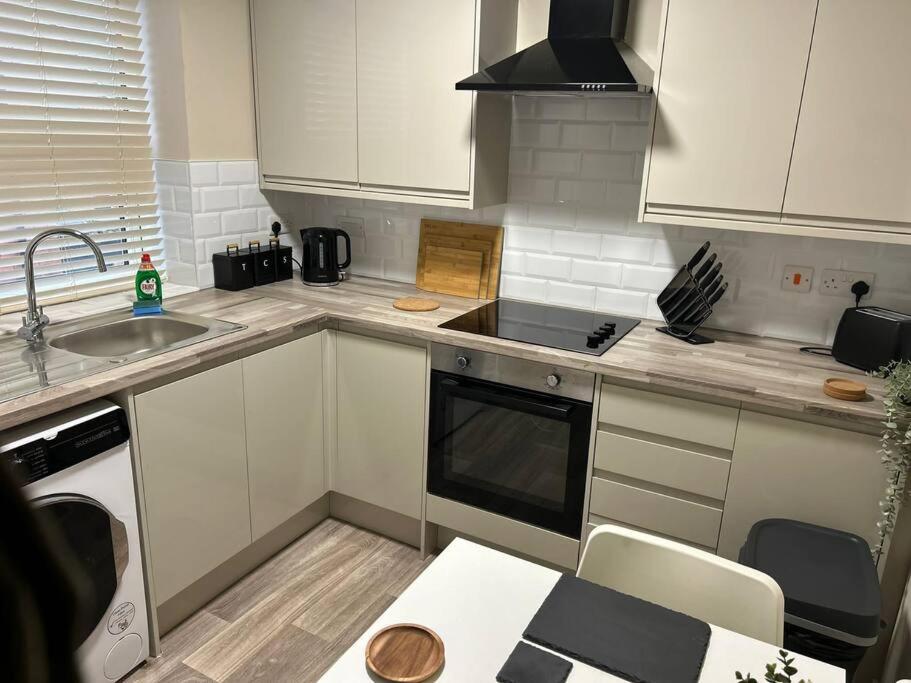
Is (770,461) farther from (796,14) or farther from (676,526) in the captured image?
(796,14)

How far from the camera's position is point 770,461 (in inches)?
77.2

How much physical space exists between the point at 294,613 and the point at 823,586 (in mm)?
1651

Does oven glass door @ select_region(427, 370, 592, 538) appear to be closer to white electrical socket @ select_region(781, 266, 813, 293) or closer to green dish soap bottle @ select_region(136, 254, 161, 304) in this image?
white electrical socket @ select_region(781, 266, 813, 293)

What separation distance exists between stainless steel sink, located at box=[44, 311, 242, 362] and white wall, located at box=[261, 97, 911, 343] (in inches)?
41.6

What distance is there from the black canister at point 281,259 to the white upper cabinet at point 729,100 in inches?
65.3

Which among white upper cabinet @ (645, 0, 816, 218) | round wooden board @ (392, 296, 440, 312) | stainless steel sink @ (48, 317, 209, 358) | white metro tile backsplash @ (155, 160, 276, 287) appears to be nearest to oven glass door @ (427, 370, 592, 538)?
round wooden board @ (392, 296, 440, 312)

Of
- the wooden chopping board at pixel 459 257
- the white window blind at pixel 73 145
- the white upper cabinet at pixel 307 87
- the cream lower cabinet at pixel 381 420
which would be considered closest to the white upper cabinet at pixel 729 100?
the wooden chopping board at pixel 459 257

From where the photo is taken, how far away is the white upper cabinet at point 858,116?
183 cm

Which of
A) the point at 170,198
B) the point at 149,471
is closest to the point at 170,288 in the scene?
the point at 170,198

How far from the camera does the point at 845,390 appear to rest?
6.14 ft

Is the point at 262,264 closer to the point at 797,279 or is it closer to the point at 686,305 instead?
the point at 686,305

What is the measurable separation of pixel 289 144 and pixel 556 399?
5.14ft

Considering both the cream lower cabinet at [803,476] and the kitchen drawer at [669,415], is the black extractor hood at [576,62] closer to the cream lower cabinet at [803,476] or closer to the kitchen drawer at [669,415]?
the kitchen drawer at [669,415]

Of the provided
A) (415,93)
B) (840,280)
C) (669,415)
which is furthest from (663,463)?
(415,93)
